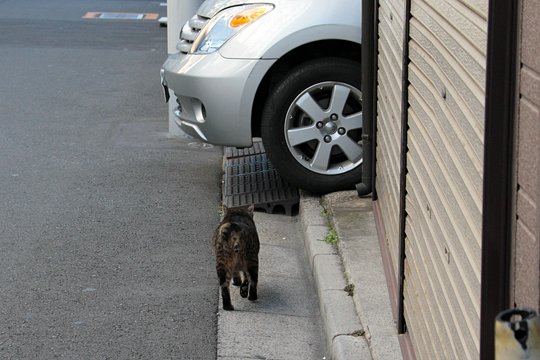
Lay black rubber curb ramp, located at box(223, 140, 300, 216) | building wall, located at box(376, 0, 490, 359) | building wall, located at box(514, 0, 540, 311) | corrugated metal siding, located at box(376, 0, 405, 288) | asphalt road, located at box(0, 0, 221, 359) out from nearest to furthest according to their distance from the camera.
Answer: building wall, located at box(514, 0, 540, 311) < building wall, located at box(376, 0, 490, 359) < asphalt road, located at box(0, 0, 221, 359) < corrugated metal siding, located at box(376, 0, 405, 288) < black rubber curb ramp, located at box(223, 140, 300, 216)

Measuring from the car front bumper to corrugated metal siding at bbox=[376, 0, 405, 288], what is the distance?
96 cm

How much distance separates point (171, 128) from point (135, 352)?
5.52m

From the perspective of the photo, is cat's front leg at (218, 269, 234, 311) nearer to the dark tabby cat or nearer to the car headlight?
the dark tabby cat

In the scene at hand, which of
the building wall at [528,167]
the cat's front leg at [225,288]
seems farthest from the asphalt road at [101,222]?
the building wall at [528,167]

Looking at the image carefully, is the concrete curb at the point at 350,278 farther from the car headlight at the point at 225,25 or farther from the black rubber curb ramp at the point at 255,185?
the car headlight at the point at 225,25

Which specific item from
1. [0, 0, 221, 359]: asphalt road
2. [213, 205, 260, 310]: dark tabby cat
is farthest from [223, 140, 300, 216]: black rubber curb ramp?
[213, 205, 260, 310]: dark tabby cat

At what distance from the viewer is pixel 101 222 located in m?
7.38

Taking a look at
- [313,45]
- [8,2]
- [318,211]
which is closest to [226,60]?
[313,45]

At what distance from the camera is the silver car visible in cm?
734

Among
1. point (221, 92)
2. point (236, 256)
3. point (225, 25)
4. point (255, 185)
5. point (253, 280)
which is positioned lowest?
point (255, 185)

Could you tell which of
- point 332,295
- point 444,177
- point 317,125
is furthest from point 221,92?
point 444,177

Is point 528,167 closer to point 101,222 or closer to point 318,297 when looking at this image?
point 318,297

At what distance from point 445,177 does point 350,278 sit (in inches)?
85.6

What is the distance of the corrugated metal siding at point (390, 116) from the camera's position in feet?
18.1
